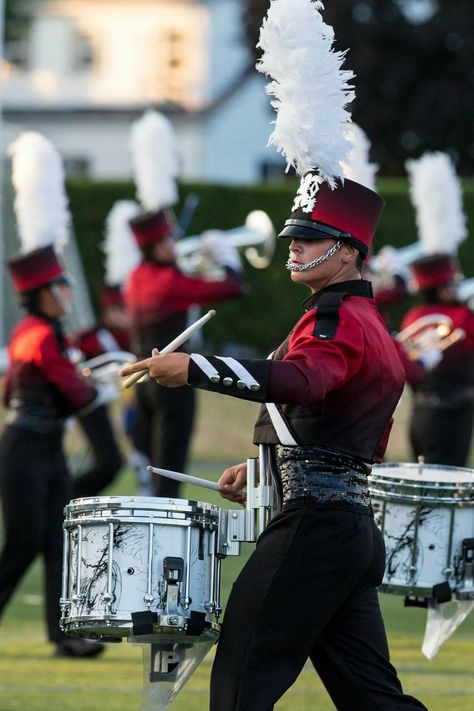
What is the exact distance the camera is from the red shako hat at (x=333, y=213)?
4703 mm

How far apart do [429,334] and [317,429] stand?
5.71 metres

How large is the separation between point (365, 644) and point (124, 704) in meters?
1.98

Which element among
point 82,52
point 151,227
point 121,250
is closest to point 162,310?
point 151,227

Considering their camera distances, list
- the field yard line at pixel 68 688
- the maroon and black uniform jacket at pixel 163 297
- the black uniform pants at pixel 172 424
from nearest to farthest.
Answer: the field yard line at pixel 68 688 → the black uniform pants at pixel 172 424 → the maroon and black uniform jacket at pixel 163 297

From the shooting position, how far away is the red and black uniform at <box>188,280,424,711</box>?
453cm

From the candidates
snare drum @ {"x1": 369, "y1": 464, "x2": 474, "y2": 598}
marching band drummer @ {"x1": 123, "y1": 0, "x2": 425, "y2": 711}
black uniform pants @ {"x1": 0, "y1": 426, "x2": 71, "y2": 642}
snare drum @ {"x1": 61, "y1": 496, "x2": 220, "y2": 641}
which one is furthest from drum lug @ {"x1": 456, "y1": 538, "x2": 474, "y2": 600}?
black uniform pants @ {"x1": 0, "y1": 426, "x2": 71, "y2": 642}

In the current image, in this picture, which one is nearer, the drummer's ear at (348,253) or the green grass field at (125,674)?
the drummer's ear at (348,253)

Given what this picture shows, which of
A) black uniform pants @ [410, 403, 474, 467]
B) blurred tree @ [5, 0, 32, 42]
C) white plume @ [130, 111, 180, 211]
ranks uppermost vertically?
blurred tree @ [5, 0, 32, 42]

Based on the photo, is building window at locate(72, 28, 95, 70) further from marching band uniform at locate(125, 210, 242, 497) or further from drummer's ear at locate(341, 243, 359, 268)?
drummer's ear at locate(341, 243, 359, 268)

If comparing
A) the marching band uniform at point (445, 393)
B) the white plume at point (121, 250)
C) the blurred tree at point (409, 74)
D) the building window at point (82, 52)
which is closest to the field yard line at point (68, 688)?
the marching band uniform at point (445, 393)

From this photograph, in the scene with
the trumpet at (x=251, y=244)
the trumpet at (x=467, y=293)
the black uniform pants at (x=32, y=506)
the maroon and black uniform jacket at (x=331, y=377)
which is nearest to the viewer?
the maroon and black uniform jacket at (x=331, y=377)

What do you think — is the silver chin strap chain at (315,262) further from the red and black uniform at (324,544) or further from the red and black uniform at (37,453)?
the red and black uniform at (37,453)

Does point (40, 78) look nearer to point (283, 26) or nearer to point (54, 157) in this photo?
point (54, 157)

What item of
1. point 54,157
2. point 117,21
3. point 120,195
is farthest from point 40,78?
point 54,157
